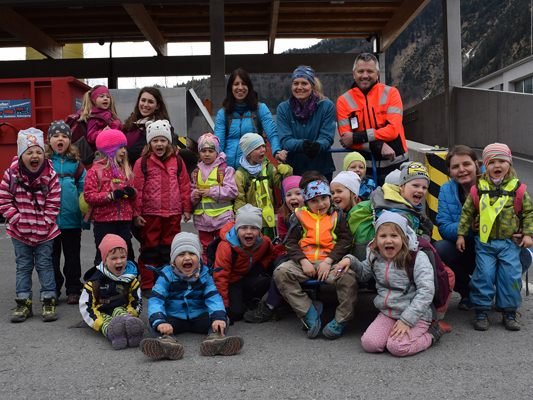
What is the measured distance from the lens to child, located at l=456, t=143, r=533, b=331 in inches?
187

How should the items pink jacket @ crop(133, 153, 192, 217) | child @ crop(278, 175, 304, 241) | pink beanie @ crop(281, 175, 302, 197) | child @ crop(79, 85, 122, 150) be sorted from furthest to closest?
child @ crop(79, 85, 122, 150) < pink jacket @ crop(133, 153, 192, 217) < pink beanie @ crop(281, 175, 302, 197) < child @ crop(278, 175, 304, 241)

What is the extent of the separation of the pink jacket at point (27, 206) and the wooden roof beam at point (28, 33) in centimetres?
1831

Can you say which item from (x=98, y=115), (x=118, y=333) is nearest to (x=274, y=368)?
(x=118, y=333)

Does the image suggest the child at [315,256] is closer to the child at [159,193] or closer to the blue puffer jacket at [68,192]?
the child at [159,193]

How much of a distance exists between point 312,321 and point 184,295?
1.01 meters

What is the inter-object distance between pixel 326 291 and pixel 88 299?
2.21m

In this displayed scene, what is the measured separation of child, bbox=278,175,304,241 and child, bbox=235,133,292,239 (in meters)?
0.22

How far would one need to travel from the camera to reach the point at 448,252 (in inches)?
205

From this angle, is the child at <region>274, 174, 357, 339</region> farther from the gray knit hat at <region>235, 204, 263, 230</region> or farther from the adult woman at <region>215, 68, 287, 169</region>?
the adult woman at <region>215, 68, 287, 169</region>

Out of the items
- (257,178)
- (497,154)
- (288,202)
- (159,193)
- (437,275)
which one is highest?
(497,154)

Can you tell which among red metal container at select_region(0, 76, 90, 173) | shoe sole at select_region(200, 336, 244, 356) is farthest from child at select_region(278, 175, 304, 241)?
red metal container at select_region(0, 76, 90, 173)

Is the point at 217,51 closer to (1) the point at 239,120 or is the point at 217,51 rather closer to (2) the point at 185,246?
(1) the point at 239,120

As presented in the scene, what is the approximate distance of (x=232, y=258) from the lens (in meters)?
5.20

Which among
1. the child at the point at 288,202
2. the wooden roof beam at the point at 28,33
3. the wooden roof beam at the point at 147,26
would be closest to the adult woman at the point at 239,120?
the child at the point at 288,202
